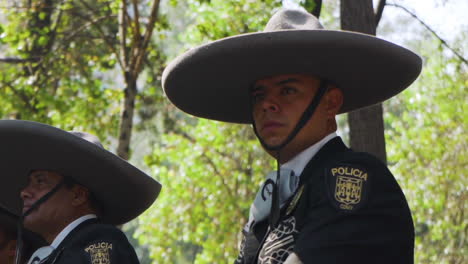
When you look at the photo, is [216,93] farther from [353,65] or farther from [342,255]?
[342,255]

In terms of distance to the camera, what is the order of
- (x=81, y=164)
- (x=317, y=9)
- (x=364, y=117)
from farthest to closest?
(x=317, y=9) < (x=364, y=117) < (x=81, y=164)

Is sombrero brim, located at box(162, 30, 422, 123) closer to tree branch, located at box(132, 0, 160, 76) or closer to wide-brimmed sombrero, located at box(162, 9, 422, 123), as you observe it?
Answer: wide-brimmed sombrero, located at box(162, 9, 422, 123)

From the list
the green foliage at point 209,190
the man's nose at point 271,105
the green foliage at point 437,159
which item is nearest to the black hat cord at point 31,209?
the man's nose at point 271,105

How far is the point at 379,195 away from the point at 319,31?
2.32 feet

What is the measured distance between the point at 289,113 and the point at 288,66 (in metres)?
0.21

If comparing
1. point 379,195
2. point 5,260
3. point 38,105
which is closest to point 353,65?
point 379,195

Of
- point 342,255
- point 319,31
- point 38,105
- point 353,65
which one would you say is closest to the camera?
point 342,255

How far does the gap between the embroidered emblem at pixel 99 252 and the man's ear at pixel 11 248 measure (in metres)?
1.31

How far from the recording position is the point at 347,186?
3287mm

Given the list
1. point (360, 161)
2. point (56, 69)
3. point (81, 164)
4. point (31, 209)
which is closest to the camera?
point (360, 161)

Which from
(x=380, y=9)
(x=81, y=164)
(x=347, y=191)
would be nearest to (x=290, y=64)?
(x=347, y=191)

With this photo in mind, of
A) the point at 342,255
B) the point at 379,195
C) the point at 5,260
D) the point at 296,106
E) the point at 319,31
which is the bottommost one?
the point at 5,260

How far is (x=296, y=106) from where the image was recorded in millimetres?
3713

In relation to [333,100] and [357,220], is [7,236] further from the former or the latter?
[357,220]
